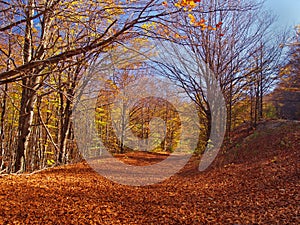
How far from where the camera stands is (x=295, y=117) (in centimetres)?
1345

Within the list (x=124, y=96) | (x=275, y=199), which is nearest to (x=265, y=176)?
(x=275, y=199)

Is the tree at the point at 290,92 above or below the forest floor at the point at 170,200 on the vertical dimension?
above

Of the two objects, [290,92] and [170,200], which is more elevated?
[290,92]

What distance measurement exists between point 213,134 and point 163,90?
2790mm

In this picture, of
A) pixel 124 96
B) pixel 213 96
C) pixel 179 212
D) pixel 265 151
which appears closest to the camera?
pixel 179 212

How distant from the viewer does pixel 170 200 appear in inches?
125

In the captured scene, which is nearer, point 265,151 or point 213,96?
point 265,151

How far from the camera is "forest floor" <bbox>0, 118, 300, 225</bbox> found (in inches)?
96.1

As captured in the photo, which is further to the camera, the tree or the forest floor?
the tree

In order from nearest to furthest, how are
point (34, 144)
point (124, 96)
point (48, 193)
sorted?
1. point (48, 193)
2. point (124, 96)
3. point (34, 144)

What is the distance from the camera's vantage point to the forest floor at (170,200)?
2.44m

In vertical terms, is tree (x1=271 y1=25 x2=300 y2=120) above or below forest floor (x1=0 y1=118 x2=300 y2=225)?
above

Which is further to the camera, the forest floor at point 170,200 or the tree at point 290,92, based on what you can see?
the tree at point 290,92

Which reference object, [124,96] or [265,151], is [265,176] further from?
[124,96]
